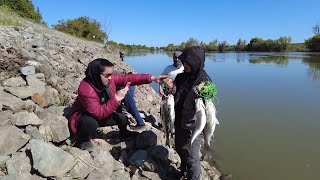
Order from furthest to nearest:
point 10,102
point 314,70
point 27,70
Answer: point 314,70, point 27,70, point 10,102

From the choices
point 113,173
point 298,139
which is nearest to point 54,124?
point 113,173

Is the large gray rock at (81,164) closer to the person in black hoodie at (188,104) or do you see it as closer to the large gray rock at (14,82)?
the person in black hoodie at (188,104)

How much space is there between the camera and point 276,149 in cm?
627

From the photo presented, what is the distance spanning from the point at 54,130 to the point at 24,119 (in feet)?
1.36

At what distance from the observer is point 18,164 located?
3340 mm

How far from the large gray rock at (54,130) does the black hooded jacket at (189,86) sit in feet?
5.08

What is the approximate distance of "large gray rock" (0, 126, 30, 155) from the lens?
3482 millimetres

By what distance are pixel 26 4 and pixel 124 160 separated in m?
29.4

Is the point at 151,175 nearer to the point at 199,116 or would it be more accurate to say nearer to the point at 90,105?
the point at 199,116

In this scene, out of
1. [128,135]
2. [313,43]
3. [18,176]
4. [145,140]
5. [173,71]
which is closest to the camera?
[18,176]

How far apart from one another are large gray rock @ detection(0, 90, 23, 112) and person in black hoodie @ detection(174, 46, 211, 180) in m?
2.35

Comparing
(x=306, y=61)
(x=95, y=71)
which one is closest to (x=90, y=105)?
(x=95, y=71)

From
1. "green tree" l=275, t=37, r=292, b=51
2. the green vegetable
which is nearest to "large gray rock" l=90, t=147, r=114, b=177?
the green vegetable

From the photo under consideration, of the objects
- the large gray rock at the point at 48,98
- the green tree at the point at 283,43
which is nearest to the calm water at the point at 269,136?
the large gray rock at the point at 48,98
